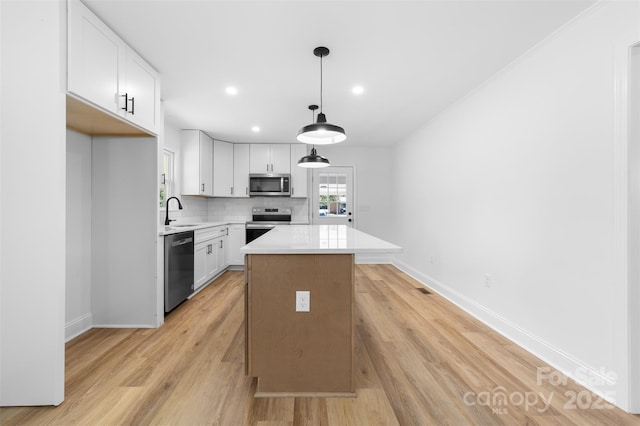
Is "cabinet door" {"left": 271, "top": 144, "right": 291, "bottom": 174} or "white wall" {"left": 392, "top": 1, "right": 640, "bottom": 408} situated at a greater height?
"cabinet door" {"left": 271, "top": 144, "right": 291, "bottom": 174}

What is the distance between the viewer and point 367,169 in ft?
20.5

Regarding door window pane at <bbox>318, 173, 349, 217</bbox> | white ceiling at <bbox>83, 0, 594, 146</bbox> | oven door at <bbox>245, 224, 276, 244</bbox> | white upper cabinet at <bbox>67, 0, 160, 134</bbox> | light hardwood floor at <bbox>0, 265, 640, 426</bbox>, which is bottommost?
light hardwood floor at <bbox>0, 265, 640, 426</bbox>

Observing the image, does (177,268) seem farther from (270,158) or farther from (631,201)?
A: (631,201)

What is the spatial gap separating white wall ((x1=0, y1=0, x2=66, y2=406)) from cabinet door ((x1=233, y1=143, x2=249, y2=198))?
3907 millimetres

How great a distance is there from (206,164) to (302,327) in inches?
161

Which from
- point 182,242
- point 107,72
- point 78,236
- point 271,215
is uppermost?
point 107,72

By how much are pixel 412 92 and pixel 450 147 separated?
0.92 metres

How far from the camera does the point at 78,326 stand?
8.70ft

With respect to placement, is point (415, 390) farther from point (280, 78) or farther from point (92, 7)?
point (92, 7)

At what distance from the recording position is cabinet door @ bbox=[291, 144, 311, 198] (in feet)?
18.6

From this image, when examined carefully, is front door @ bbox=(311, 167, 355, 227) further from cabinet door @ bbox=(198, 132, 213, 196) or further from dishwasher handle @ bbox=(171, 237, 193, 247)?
dishwasher handle @ bbox=(171, 237, 193, 247)

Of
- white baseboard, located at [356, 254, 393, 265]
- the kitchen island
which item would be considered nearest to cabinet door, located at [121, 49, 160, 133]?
the kitchen island

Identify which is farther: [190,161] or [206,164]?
[206,164]

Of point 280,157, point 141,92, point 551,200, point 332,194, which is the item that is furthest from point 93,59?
point 332,194
